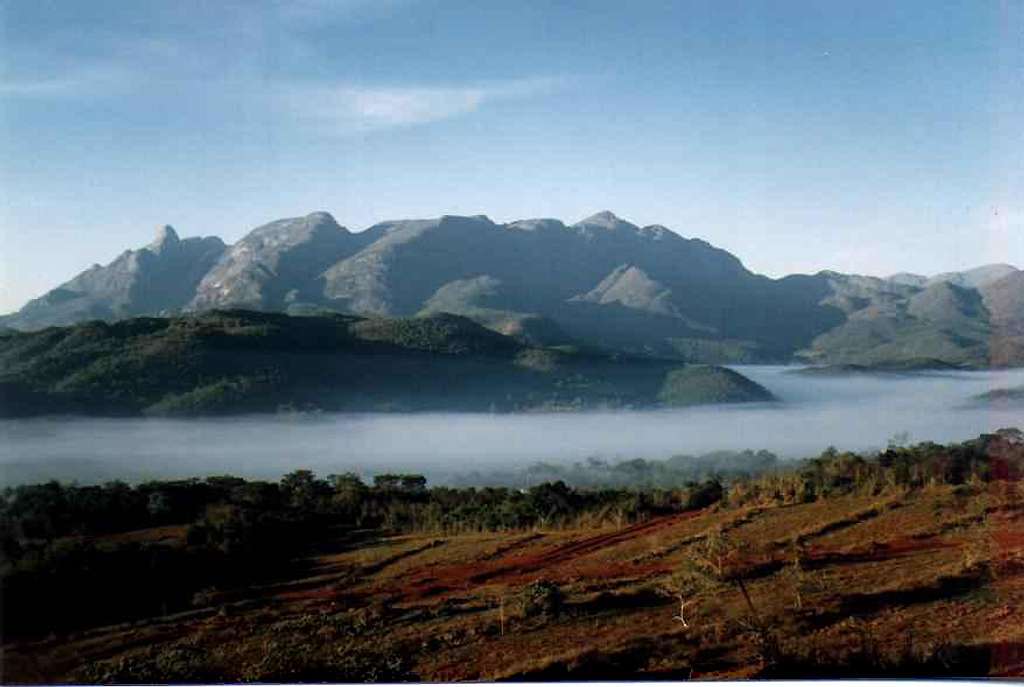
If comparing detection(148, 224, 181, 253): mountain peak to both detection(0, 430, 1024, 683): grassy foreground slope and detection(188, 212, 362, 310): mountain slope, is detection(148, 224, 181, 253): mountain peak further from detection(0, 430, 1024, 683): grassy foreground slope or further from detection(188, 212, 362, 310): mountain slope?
detection(0, 430, 1024, 683): grassy foreground slope

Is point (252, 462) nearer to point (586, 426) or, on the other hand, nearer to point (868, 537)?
point (586, 426)

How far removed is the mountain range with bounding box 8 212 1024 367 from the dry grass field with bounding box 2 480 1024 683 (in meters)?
1.18

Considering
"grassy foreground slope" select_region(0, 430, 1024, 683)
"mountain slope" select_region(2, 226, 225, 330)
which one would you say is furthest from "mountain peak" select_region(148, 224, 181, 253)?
"grassy foreground slope" select_region(0, 430, 1024, 683)

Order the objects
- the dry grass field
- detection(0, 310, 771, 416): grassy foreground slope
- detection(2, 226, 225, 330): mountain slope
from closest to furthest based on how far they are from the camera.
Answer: the dry grass field < detection(0, 310, 771, 416): grassy foreground slope < detection(2, 226, 225, 330): mountain slope

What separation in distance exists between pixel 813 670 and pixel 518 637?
61.4 inches

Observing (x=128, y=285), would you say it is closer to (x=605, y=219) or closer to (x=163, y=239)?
(x=163, y=239)

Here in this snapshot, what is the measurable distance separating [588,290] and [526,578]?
1948mm

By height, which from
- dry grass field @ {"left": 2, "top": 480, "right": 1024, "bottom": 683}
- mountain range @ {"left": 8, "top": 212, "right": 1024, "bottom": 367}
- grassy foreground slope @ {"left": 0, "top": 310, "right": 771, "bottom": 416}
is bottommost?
dry grass field @ {"left": 2, "top": 480, "right": 1024, "bottom": 683}

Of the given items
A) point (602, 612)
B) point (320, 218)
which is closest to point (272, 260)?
point (320, 218)

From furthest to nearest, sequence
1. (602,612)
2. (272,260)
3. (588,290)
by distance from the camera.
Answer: (588,290) < (272,260) < (602,612)

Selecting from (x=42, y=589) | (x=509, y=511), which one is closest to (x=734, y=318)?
(x=509, y=511)

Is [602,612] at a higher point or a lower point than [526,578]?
lower

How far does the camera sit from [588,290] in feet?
18.3

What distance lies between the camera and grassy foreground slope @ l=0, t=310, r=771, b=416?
4.82 metres
